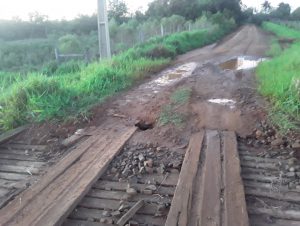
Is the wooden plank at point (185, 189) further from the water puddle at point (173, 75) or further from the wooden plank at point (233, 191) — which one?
the water puddle at point (173, 75)

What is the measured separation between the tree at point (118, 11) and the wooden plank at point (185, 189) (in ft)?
90.4

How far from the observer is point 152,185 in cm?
342

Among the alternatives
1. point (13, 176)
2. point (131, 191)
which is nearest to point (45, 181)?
point (13, 176)

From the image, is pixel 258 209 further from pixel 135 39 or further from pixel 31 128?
pixel 135 39

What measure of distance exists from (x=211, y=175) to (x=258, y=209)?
634 mm

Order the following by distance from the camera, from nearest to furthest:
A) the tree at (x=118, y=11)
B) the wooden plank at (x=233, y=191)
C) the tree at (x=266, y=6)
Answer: the wooden plank at (x=233, y=191)
the tree at (x=118, y=11)
the tree at (x=266, y=6)

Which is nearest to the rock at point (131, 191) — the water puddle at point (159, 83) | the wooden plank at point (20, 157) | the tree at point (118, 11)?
the wooden plank at point (20, 157)

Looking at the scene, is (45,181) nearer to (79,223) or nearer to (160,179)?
(79,223)

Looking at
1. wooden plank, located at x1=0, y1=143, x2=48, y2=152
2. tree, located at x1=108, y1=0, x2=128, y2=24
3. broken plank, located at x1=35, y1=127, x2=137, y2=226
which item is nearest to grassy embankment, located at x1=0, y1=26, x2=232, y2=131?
wooden plank, located at x1=0, y1=143, x2=48, y2=152

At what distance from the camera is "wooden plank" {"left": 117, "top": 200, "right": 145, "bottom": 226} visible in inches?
110

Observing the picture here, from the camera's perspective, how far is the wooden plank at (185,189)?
277cm

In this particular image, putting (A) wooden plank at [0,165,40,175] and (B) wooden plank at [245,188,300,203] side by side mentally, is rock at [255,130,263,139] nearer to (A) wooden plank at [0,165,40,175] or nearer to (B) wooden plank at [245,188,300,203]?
(B) wooden plank at [245,188,300,203]

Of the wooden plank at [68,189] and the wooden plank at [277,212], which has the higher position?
the wooden plank at [68,189]

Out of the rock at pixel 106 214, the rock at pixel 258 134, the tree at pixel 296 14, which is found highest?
the tree at pixel 296 14
